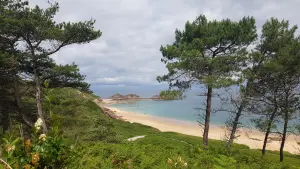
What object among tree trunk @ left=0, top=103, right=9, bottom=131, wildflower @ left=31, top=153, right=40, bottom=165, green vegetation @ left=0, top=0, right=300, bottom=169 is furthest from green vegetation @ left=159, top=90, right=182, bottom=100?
wildflower @ left=31, top=153, right=40, bottom=165

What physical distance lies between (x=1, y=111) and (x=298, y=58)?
23019 mm

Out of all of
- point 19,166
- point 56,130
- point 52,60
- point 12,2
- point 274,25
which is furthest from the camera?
point 274,25

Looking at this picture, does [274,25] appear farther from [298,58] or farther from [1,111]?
[1,111]

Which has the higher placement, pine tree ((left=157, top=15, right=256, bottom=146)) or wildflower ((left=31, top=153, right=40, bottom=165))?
pine tree ((left=157, top=15, right=256, bottom=146))

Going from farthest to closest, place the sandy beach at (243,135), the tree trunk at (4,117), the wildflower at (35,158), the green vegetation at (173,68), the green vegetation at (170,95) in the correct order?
the sandy beach at (243,135) < the green vegetation at (170,95) < the tree trunk at (4,117) < the green vegetation at (173,68) < the wildflower at (35,158)

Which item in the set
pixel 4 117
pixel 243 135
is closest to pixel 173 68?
pixel 4 117

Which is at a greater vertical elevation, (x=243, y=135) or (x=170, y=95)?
(x=170, y=95)

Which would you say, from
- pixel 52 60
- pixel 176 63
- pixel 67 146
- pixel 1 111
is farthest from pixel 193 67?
pixel 67 146

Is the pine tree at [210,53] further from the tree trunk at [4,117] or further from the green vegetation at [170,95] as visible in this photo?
the tree trunk at [4,117]

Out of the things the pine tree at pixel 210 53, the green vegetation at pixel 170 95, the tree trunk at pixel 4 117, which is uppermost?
the pine tree at pixel 210 53

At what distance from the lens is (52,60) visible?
65.2ft

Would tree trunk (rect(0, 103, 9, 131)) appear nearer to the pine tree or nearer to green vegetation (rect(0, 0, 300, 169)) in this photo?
green vegetation (rect(0, 0, 300, 169))

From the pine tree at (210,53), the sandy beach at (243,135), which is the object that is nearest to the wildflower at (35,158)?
the pine tree at (210,53)

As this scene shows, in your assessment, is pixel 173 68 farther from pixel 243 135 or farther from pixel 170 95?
pixel 243 135
